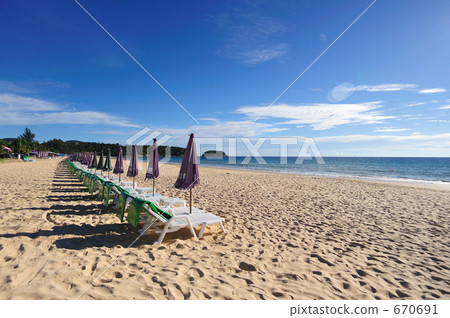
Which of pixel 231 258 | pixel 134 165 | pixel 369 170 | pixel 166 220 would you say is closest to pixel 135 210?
pixel 166 220

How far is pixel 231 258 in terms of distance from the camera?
3.42 m

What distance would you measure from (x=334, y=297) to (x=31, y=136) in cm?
9086

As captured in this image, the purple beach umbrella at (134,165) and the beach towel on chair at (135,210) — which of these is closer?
the beach towel on chair at (135,210)

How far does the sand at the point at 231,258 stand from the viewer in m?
2.55

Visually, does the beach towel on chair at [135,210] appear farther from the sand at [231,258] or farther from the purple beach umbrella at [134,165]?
the purple beach umbrella at [134,165]

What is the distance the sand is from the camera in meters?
2.55

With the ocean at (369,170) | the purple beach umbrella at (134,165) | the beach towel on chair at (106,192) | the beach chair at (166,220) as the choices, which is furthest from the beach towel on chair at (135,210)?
the ocean at (369,170)

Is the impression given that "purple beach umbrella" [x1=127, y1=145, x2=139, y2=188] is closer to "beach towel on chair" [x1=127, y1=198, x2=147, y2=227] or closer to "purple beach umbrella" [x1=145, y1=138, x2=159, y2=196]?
"purple beach umbrella" [x1=145, y1=138, x2=159, y2=196]

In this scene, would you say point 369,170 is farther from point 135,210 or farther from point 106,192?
point 135,210

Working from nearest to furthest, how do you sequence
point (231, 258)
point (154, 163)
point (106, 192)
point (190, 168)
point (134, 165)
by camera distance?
point (231, 258), point (190, 168), point (106, 192), point (154, 163), point (134, 165)

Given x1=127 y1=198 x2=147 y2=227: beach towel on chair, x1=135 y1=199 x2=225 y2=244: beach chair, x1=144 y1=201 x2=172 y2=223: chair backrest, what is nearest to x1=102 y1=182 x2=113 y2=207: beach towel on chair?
x1=135 y1=199 x2=225 y2=244: beach chair

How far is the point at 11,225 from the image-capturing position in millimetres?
4316

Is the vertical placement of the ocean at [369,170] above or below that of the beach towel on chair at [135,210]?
below
